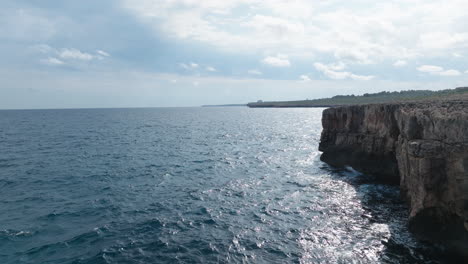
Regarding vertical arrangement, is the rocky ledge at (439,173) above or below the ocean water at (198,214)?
above

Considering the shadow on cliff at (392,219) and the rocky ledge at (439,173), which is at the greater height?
the rocky ledge at (439,173)

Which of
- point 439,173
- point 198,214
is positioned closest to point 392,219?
point 439,173

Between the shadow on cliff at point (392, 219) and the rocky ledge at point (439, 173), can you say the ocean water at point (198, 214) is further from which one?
the rocky ledge at point (439, 173)

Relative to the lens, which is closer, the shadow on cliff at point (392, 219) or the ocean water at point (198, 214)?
the shadow on cliff at point (392, 219)

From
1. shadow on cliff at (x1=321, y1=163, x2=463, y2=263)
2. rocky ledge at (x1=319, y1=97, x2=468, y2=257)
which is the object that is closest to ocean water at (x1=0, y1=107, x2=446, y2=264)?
shadow on cliff at (x1=321, y1=163, x2=463, y2=263)

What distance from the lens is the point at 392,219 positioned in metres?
22.4

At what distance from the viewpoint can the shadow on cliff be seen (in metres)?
17.2

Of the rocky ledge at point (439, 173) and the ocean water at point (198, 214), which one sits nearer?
the rocky ledge at point (439, 173)

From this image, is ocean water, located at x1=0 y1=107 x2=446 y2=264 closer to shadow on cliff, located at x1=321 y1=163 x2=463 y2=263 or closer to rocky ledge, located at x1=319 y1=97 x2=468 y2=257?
shadow on cliff, located at x1=321 y1=163 x2=463 y2=263

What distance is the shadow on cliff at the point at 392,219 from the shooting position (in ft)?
56.4

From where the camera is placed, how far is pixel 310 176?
3653 cm

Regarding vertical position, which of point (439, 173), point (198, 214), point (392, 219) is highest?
point (439, 173)

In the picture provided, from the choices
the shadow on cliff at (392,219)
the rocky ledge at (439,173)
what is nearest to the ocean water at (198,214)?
the shadow on cliff at (392,219)

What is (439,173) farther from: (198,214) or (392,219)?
(198,214)
